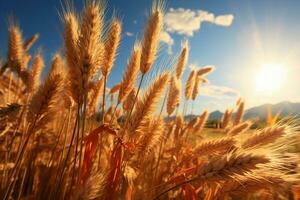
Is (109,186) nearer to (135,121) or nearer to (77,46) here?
(135,121)

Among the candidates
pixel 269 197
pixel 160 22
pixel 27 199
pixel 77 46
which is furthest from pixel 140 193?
pixel 160 22

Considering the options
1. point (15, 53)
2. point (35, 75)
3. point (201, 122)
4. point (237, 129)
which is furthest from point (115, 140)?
point (201, 122)

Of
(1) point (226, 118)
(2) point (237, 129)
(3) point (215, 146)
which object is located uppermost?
(1) point (226, 118)

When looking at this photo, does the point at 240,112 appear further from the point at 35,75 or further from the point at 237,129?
the point at 35,75

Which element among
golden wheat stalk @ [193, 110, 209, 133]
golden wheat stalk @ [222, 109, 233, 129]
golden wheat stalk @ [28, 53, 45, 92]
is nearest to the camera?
golden wheat stalk @ [28, 53, 45, 92]

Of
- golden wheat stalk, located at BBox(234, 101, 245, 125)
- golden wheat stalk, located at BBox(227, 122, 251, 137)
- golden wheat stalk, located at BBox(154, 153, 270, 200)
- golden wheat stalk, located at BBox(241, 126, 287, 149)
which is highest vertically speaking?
golden wheat stalk, located at BBox(234, 101, 245, 125)

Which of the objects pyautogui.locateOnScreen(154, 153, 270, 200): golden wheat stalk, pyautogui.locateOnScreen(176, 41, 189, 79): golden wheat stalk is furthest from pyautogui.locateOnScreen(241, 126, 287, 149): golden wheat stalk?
pyautogui.locateOnScreen(176, 41, 189, 79): golden wheat stalk

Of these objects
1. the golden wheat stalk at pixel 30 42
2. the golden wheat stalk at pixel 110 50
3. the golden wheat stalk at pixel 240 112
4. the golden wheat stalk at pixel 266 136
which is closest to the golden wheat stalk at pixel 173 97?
the golden wheat stalk at pixel 110 50

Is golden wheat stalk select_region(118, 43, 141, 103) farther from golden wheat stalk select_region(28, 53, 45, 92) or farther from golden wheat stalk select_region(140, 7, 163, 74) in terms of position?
golden wheat stalk select_region(28, 53, 45, 92)

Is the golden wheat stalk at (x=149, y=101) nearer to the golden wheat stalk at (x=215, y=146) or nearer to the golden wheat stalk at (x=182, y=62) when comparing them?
the golden wheat stalk at (x=215, y=146)

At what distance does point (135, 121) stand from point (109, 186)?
0.51 m

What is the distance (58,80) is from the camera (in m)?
1.62

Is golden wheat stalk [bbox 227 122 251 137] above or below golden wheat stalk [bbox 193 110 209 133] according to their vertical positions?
below

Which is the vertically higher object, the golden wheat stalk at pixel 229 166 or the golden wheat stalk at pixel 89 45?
the golden wheat stalk at pixel 89 45
